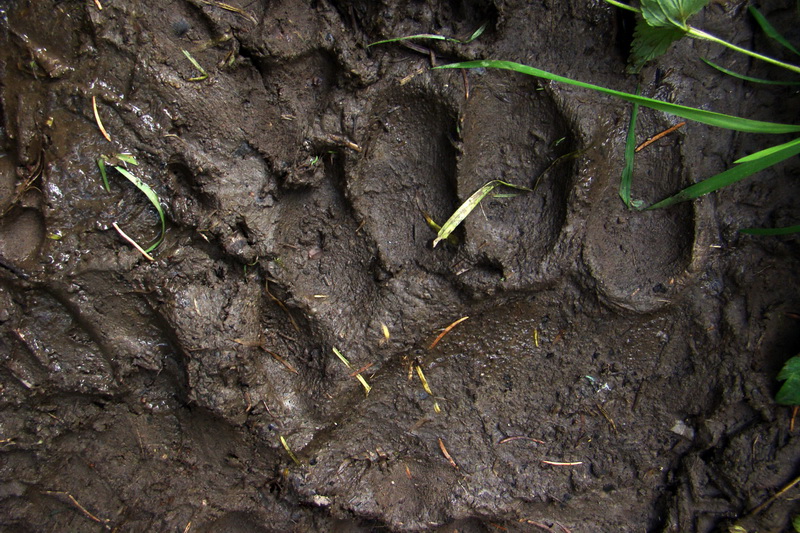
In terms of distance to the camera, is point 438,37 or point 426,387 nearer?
point 438,37

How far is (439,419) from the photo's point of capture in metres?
1.92

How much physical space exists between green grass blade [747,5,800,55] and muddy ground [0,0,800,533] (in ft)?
0.11

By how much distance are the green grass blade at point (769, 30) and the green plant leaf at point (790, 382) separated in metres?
1.03

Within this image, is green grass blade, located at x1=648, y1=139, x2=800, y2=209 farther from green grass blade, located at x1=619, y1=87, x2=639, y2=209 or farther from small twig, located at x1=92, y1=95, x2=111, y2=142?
small twig, located at x1=92, y1=95, x2=111, y2=142

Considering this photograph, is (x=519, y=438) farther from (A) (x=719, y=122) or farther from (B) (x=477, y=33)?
(B) (x=477, y=33)

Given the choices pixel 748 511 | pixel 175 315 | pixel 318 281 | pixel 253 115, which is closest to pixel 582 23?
pixel 253 115

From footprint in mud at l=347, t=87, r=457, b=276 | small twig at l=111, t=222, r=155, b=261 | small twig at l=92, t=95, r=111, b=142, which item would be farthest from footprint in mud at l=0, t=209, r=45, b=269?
footprint in mud at l=347, t=87, r=457, b=276

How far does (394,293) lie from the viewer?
1846 mm

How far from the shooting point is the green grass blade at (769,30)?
1740 millimetres

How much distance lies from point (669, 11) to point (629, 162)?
46 centimetres

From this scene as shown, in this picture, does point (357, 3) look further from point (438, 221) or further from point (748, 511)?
point (748, 511)

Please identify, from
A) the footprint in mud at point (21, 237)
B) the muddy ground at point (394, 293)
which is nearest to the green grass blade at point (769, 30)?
the muddy ground at point (394, 293)

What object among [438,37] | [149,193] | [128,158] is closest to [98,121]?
[128,158]

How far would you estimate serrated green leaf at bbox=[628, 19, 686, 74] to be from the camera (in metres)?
1.60
